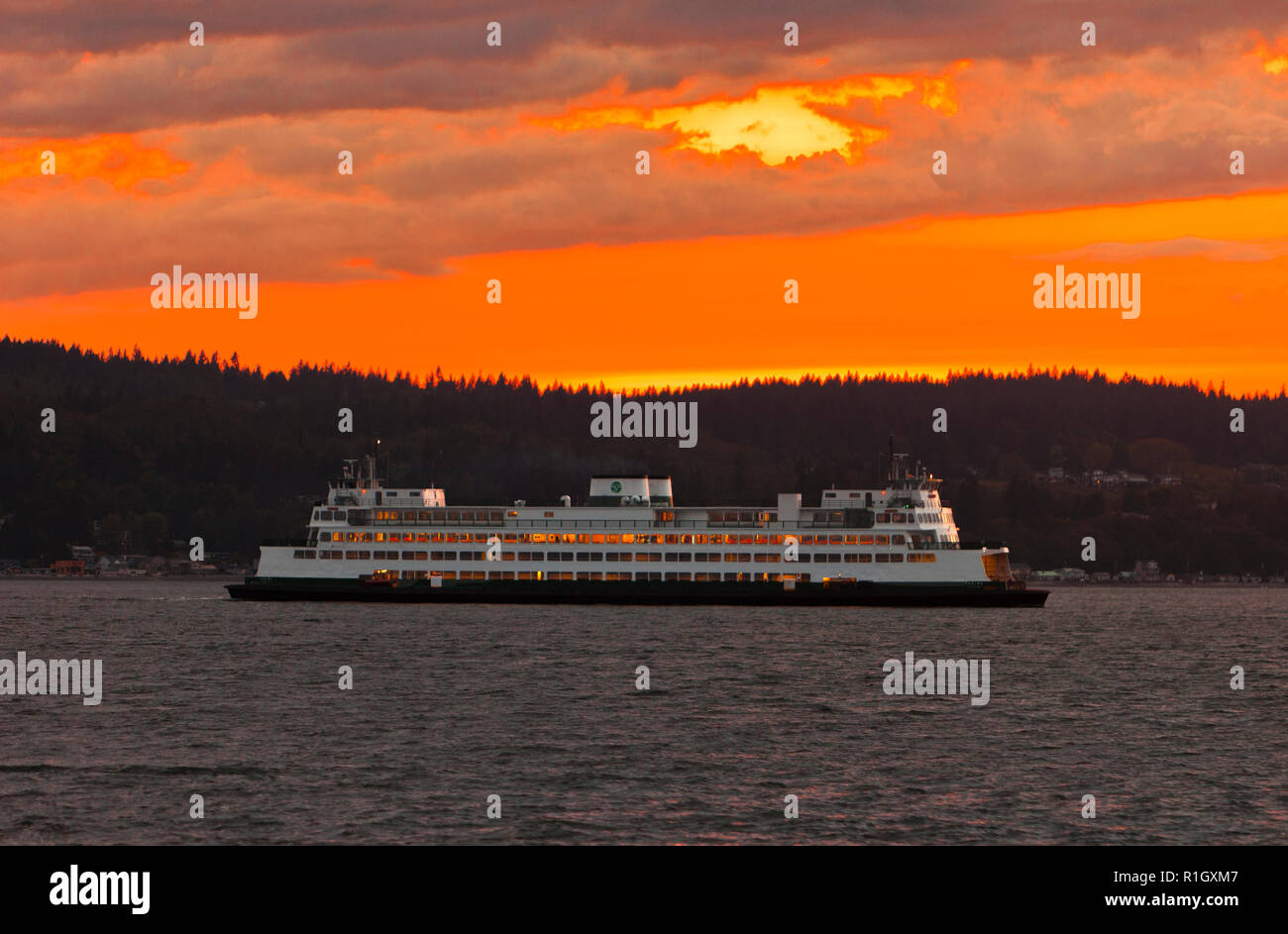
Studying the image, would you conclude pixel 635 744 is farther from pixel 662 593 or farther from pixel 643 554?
pixel 643 554

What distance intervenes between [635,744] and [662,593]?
74.4 metres

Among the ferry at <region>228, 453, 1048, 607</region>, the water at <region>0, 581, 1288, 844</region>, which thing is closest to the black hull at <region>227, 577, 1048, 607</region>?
the ferry at <region>228, 453, 1048, 607</region>

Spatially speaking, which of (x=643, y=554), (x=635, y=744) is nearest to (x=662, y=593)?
(x=643, y=554)

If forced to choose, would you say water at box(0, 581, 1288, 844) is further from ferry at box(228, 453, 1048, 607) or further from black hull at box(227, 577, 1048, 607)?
ferry at box(228, 453, 1048, 607)

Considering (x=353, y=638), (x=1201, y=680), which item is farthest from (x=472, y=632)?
(x=1201, y=680)

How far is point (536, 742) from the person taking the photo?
49438mm

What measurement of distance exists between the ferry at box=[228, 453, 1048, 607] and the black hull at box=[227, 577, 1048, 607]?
109 millimetres

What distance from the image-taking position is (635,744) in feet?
162

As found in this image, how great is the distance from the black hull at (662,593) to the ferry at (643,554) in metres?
0.11

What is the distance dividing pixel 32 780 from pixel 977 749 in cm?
2779

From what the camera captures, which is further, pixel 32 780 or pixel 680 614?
pixel 680 614
